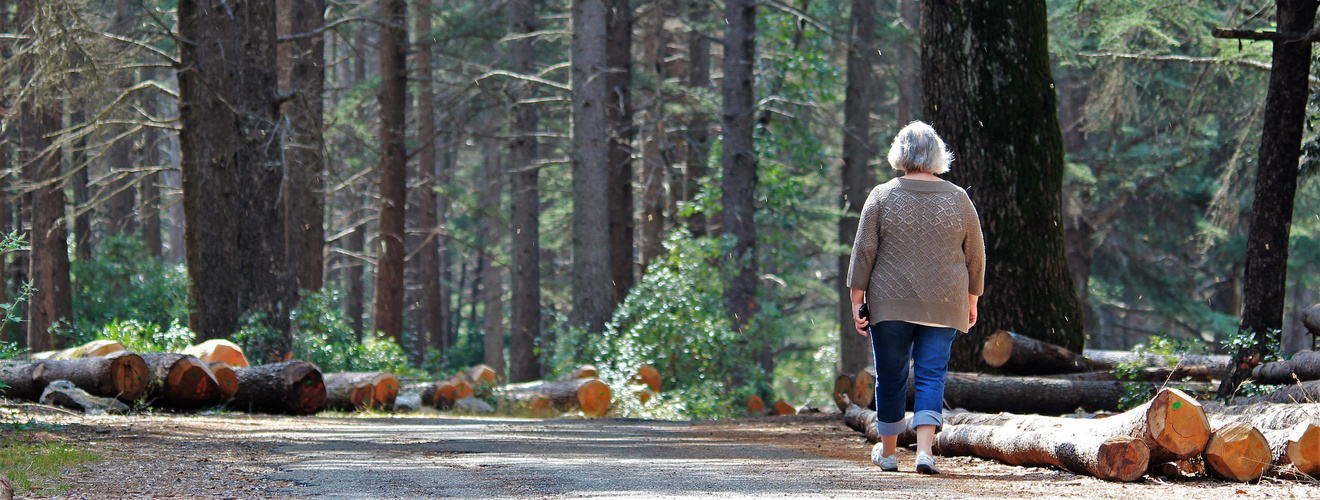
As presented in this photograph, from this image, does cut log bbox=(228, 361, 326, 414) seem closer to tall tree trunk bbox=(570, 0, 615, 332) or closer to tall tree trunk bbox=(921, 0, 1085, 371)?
tall tree trunk bbox=(921, 0, 1085, 371)

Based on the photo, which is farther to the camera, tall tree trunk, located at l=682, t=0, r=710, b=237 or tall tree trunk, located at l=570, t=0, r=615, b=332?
tall tree trunk, located at l=682, t=0, r=710, b=237

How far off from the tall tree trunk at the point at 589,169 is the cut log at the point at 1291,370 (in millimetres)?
11805

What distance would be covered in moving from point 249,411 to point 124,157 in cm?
1944

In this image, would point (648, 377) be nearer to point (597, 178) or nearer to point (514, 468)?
point (597, 178)

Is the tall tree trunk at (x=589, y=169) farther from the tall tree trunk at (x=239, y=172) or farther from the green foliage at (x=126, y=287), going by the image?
the green foliage at (x=126, y=287)

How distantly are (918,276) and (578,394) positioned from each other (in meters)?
9.52

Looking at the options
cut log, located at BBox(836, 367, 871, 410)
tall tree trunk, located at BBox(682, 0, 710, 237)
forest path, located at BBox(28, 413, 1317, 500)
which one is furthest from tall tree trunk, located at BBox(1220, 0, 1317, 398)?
tall tree trunk, located at BBox(682, 0, 710, 237)

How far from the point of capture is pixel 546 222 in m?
28.7

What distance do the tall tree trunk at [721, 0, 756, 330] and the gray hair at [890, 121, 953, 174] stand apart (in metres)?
13.0

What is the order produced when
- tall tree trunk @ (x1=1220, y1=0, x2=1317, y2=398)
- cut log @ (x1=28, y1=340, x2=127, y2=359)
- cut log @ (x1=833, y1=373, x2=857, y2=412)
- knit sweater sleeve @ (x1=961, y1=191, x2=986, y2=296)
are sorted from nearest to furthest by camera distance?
knit sweater sleeve @ (x1=961, y1=191, x2=986, y2=296), tall tree trunk @ (x1=1220, y1=0, x2=1317, y2=398), cut log @ (x1=833, y1=373, x2=857, y2=412), cut log @ (x1=28, y1=340, x2=127, y2=359)

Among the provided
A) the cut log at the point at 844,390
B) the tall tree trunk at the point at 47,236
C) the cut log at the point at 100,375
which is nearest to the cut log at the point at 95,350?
the cut log at the point at 100,375

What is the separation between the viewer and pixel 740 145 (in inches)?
752

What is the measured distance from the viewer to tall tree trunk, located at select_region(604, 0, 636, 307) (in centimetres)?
2112

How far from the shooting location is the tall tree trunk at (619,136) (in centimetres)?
2112
